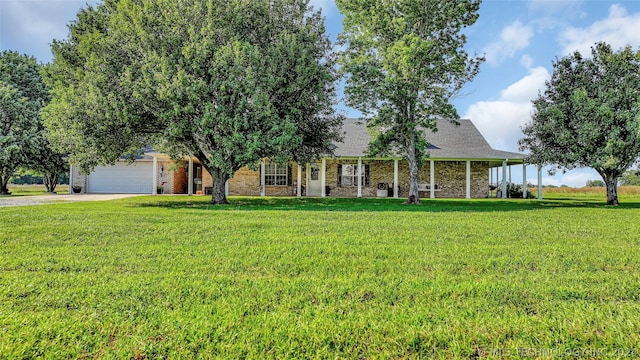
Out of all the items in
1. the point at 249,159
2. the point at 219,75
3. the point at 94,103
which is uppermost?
the point at 219,75

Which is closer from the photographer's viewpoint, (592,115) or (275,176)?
(592,115)

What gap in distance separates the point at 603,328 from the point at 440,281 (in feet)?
4.44

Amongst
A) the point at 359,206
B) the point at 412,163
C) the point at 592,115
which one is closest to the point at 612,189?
the point at 592,115

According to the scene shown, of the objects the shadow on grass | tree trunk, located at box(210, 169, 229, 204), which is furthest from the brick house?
tree trunk, located at box(210, 169, 229, 204)

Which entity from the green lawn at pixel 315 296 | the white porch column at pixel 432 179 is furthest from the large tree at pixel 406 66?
the green lawn at pixel 315 296

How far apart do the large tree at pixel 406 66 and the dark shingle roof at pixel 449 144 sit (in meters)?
4.06

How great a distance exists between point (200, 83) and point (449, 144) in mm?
16725

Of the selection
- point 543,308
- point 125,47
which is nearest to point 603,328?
point 543,308

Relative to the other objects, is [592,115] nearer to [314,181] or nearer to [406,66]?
[406,66]

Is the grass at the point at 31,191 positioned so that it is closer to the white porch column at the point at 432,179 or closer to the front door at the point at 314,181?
the front door at the point at 314,181

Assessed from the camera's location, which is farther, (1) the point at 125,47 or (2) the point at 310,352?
(1) the point at 125,47

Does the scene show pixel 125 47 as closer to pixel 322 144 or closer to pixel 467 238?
pixel 322 144

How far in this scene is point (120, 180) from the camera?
24.8 meters

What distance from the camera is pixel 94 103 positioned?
42.3 feet
